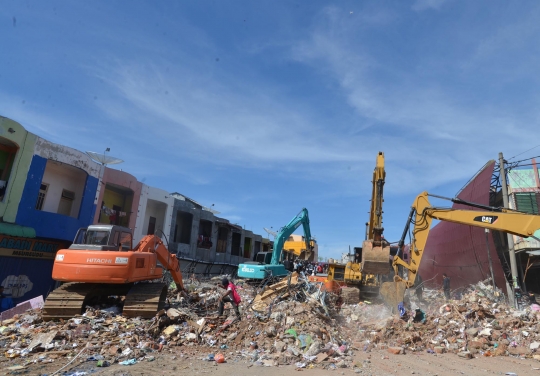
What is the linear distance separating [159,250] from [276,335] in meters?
4.62

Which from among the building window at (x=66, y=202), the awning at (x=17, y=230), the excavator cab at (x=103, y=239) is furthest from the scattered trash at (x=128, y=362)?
the building window at (x=66, y=202)

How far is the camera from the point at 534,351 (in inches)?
304

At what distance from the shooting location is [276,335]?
25.1 ft

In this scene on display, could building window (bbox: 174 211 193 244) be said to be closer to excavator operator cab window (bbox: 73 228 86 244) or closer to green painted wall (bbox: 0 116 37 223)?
green painted wall (bbox: 0 116 37 223)

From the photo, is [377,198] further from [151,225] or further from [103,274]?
[151,225]

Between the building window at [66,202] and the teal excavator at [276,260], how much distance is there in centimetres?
875

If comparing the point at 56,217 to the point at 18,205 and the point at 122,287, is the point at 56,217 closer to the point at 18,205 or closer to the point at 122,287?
the point at 18,205

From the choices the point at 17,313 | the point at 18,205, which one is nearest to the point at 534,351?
the point at 17,313

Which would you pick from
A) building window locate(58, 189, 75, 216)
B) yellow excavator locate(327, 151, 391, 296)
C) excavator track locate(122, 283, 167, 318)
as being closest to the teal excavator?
yellow excavator locate(327, 151, 391, 296)

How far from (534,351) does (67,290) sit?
10563mm

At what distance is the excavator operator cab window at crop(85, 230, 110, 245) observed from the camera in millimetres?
9291

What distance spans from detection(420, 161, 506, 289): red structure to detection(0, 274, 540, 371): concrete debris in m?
4.92

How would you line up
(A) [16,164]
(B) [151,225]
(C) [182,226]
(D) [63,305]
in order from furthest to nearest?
(C) [182,226], (B) [151,225], (A) [16,164], (D) [63,305]

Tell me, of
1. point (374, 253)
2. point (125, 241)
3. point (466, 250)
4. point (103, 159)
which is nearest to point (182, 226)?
point (103, 159)
